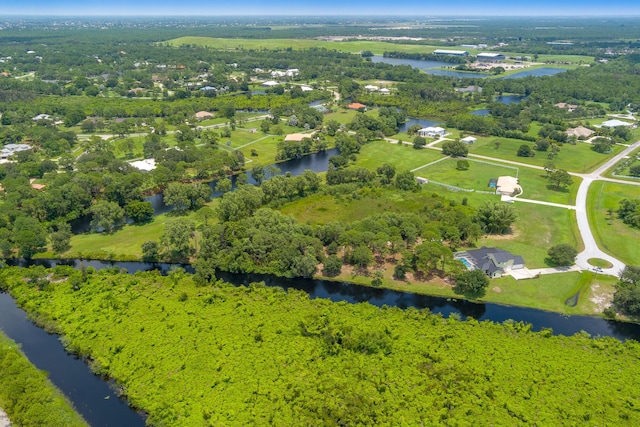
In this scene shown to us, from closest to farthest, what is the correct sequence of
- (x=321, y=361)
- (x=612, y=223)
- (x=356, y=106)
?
(x=321, y=361)
(x=612, y=223)
(x=356, y=106)

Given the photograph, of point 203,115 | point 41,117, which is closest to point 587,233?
point 203,115

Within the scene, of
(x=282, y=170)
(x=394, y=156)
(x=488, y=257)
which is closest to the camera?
(x=488, y=257)

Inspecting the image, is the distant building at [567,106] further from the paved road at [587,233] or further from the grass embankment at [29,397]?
the grass embankment at [29,397]

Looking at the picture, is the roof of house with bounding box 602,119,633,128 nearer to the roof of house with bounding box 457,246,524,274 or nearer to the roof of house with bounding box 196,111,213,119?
the roof of house with bounding box 457,246,524,274

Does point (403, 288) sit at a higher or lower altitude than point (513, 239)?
lower

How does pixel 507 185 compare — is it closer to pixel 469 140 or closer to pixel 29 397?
pixel 469 140

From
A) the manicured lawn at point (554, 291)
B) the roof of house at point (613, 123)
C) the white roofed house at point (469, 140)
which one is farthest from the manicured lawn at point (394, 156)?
the roof of house at point (613, 123)

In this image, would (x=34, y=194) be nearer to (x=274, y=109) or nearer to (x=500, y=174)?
(x=274, y=109)

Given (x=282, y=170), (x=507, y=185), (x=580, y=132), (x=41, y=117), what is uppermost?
(x=41, y=117)
